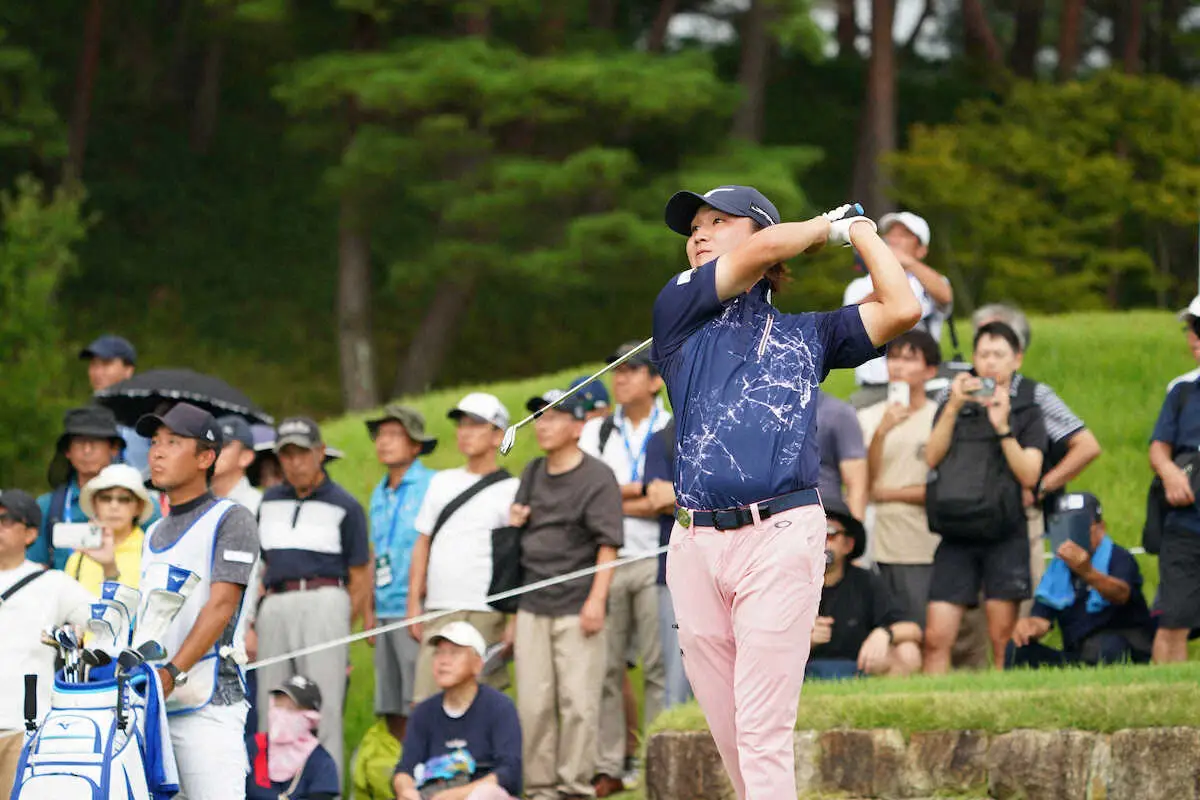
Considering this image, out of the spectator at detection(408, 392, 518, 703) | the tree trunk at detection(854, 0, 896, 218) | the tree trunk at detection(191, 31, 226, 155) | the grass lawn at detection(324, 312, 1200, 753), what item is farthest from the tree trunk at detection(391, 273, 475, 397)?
the spectator at detection(408, 392, 518, 703)

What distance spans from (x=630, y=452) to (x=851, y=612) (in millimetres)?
1960

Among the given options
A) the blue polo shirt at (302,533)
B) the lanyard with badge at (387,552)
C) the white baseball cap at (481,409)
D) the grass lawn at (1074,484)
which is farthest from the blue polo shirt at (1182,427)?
the blue polo shirt at (302,533)

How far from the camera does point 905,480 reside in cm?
971

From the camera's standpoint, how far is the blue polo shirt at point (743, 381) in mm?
5262

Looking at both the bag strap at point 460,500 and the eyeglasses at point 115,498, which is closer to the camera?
the eyeglasses at point 115,498

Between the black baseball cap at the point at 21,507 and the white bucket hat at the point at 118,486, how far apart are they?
382mm

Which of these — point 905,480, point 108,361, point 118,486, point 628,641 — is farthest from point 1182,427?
point 108,361

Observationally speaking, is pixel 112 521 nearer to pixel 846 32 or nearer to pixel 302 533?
pixel 302 533

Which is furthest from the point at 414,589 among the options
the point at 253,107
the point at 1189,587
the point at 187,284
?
the point at 253,107

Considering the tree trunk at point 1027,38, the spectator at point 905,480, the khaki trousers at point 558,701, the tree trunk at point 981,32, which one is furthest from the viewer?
the tree trunk at point 1027,38

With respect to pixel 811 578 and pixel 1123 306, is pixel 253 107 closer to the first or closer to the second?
pixel 1123 306

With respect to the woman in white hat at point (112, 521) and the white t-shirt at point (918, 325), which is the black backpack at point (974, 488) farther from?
the woman in white hat at point (112, 521)

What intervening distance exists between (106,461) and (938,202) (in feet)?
45.0

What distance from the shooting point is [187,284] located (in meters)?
29.1
